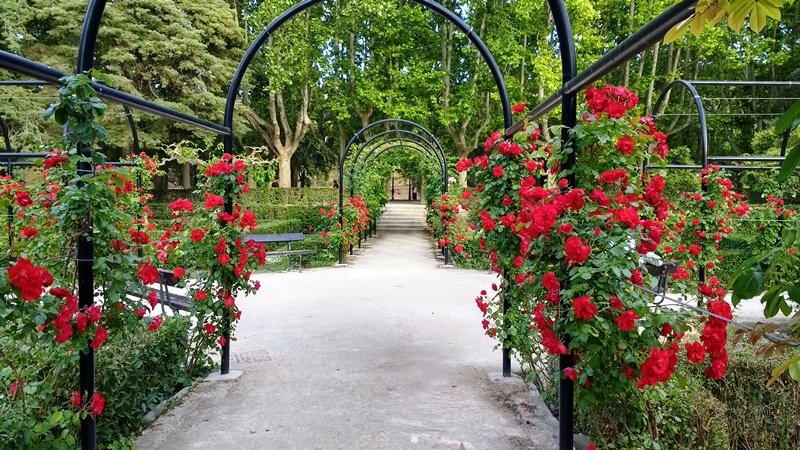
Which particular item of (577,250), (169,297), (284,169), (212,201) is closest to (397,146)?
(284,169)

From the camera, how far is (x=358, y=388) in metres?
3.71

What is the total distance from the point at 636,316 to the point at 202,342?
3.12m

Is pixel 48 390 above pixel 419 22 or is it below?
below

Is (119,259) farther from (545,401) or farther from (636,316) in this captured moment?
(545,401)

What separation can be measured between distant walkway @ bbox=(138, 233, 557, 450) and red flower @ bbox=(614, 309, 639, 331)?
1134 millimetres

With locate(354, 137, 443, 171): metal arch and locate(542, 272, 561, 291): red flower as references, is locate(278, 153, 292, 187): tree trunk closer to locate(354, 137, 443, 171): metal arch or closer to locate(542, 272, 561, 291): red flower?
locate(354, 137, 443, 171): metal arch

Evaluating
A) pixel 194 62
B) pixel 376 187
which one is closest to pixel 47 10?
pixel 194 62

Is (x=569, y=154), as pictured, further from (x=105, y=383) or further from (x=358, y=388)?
(x=105, y=383)

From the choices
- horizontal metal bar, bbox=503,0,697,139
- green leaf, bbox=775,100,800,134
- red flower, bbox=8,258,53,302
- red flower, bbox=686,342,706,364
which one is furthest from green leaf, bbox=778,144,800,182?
red flower, bbox=8,258,53,302

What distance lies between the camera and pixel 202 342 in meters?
3.81

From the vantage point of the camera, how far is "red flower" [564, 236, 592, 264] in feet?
6.86

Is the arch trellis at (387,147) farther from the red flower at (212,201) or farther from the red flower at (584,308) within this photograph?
the red flower at (584,308)

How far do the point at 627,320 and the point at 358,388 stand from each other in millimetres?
2271

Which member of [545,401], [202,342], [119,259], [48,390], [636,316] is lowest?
[545,401]
